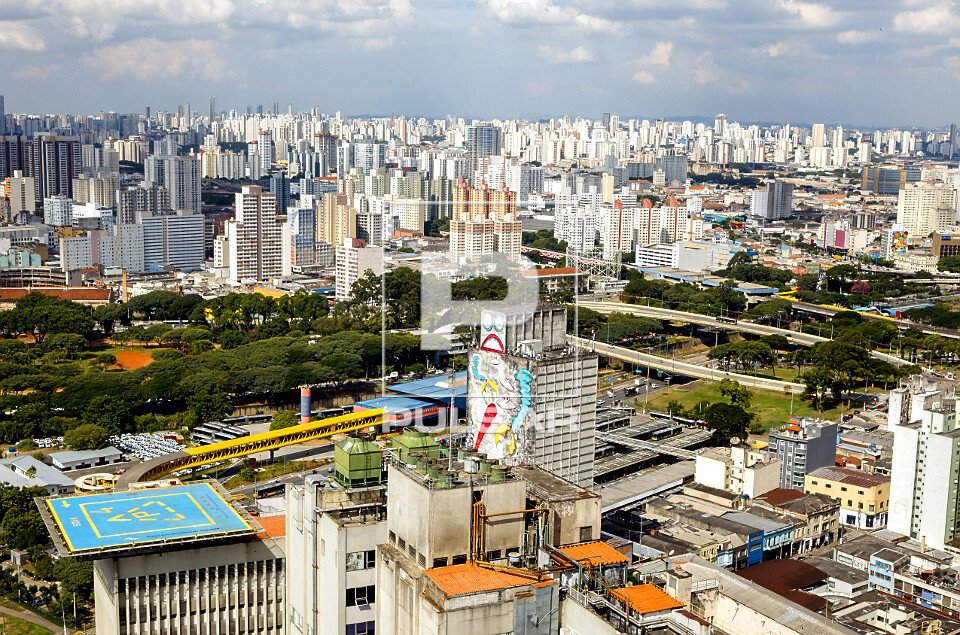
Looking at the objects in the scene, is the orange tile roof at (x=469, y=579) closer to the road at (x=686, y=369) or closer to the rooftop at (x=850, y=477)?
the rooftop at (x=850, y=477)

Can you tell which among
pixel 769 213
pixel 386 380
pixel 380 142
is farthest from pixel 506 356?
pixel 380 142

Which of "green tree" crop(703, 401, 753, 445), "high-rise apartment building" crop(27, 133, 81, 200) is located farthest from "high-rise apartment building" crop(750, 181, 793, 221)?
"green tree" crop(703, 401, 753, 445)

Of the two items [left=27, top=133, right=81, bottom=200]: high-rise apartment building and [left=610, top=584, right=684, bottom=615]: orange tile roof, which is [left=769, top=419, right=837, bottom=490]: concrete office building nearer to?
[left=610, top=584, right=684, bottom=615]: orange tile roof

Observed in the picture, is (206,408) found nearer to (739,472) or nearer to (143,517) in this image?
(739,472)

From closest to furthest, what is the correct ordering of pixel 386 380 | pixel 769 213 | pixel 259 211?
pixel 386 380, pixel 259 211, pixel 769 213

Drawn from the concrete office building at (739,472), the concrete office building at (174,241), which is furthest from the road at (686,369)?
the concrete office building at (174,241)

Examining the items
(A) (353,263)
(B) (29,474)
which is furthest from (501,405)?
(A) (353,263)

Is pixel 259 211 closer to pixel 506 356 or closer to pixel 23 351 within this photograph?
pixel 23 351
